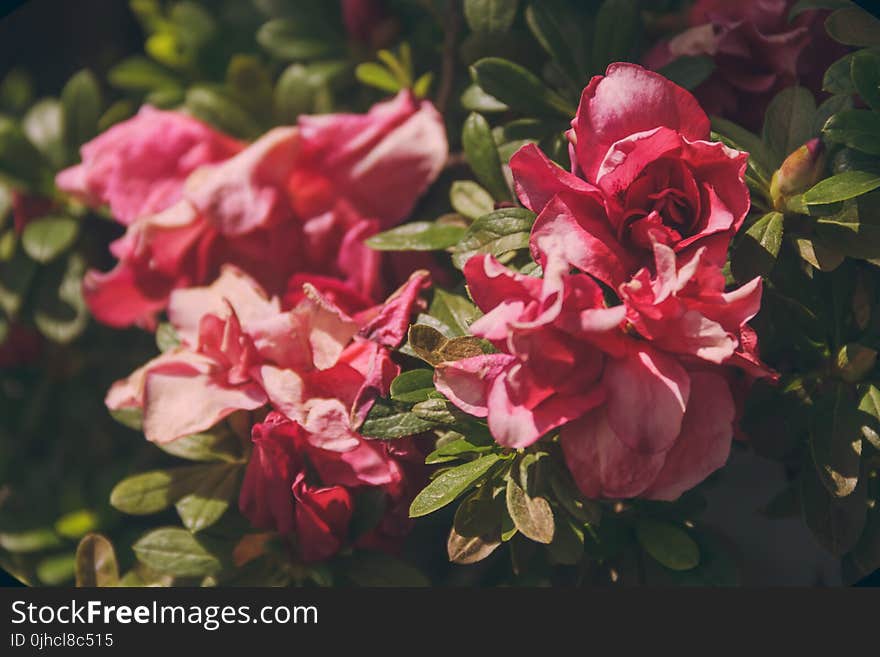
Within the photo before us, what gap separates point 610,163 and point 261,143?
467 mm

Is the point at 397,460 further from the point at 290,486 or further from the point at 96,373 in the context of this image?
the point at 96,373

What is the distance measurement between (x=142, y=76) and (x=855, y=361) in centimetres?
100

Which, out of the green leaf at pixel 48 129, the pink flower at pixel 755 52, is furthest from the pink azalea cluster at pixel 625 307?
the green leaf at pixel 48 129

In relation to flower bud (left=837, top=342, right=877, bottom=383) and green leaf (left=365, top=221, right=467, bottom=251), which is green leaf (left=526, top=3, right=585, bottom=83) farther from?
flower bud (left=837, top=342, right=877, bottom=383)

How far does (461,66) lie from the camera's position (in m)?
1.19

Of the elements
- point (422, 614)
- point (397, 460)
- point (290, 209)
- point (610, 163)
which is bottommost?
point (422, 614)

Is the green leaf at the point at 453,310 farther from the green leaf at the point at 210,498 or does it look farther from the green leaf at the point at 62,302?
the green leaf at the point at 62,302

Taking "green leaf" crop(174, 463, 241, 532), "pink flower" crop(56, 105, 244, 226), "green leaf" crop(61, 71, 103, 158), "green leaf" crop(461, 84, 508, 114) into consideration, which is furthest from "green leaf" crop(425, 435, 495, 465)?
"green leaf" crop(61, 71, 103, 158)

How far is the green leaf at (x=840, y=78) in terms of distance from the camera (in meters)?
0.83

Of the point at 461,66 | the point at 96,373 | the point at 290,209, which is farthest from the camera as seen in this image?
the point at 96,373

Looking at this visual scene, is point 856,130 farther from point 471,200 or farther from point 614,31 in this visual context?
point 471,200

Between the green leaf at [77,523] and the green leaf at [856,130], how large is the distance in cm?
100

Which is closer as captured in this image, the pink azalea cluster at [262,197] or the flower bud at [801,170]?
the flower bud at [801,170]

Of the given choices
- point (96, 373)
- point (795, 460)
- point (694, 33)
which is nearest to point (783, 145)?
point (694, 33)
